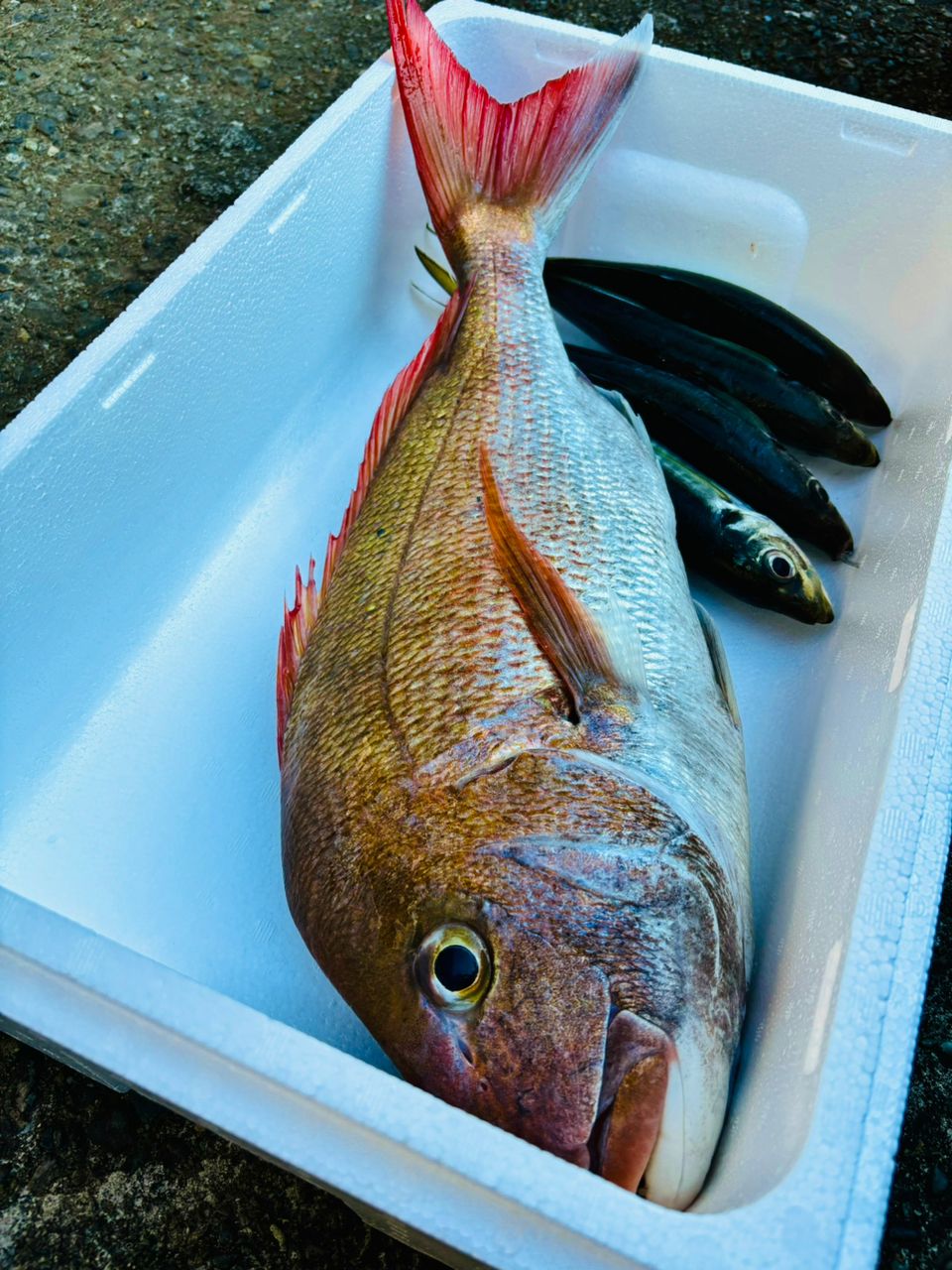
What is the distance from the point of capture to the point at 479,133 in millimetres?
1865

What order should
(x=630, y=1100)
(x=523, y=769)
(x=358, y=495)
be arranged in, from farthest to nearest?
(x=358, y=495) → (x=523, y=769) → (x=630, y=1100)

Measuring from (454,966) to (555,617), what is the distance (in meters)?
0.43

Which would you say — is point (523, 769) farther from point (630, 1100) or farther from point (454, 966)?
point (630, 1100)

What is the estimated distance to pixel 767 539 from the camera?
168cm

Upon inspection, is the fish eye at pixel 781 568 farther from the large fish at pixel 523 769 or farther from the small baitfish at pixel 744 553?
the large fish at pixel 523 769

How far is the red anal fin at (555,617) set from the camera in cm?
121

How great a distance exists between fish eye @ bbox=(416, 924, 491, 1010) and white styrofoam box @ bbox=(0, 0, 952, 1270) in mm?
125

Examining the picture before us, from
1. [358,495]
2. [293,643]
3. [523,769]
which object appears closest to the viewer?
[523,769]

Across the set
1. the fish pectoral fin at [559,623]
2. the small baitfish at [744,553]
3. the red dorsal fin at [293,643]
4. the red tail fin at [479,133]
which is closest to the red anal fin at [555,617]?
the fish pectoral fin at [559,623]

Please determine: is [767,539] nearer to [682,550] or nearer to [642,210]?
[682,550]

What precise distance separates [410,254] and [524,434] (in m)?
0.91

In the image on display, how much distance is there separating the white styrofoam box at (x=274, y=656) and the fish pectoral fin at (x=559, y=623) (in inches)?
13.3

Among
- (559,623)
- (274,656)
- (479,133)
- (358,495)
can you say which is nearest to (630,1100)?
(559,623)

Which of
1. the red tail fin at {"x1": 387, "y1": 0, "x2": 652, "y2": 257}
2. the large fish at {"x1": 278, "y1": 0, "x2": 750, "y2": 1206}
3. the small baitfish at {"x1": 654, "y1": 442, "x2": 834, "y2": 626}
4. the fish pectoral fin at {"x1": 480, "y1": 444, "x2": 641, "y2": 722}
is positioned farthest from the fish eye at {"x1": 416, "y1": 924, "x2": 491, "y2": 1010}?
the red tail fin at {"x1": 387, "y1": 0, "x2": 652, "y2": 257}
